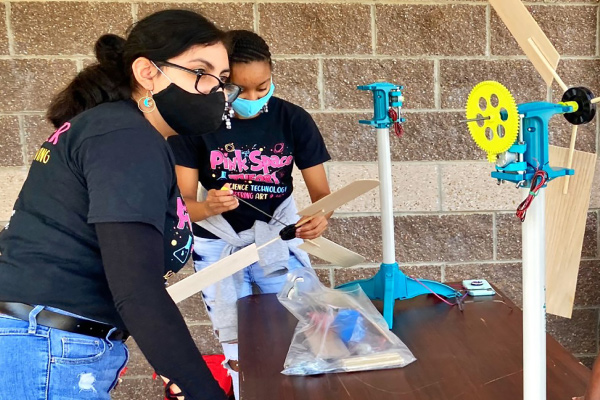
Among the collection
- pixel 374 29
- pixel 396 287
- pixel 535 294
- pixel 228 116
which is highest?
pixel 374 29

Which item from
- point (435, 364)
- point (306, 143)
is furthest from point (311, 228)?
point (435, 364)

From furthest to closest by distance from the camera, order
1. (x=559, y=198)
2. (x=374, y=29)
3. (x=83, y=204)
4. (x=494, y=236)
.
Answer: (x=494, y=236) < (x=374, y=29) < (x=83, y=204) < (x=559, y=198)

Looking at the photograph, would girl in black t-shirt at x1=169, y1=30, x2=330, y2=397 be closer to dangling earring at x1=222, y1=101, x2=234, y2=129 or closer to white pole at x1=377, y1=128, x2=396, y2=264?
dangling earring at x1=222, y1=101, x2=234, y2=129

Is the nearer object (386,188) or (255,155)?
(386,188)

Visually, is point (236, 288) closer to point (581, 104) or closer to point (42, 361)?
point (42, 361)

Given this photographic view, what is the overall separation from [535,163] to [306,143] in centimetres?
104

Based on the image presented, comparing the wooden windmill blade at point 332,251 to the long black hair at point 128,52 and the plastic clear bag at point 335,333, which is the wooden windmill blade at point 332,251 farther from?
the long black hair at point 128,52

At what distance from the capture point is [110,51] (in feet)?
3.69

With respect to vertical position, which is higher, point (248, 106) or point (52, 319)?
point (248, 106)

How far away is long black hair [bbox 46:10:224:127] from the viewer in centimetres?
103

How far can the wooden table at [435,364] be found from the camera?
38.0 inches

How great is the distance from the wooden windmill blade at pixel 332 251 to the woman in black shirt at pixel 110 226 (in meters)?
0.49

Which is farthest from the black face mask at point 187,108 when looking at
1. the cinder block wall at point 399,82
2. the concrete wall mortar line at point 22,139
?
the concrete wall mortar line at point 22,139

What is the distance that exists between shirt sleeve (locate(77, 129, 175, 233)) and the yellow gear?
464 mm
